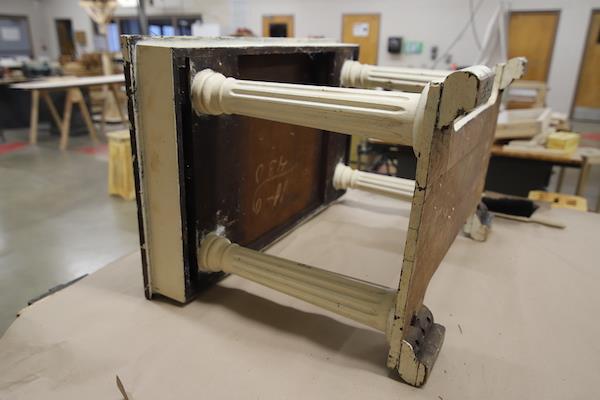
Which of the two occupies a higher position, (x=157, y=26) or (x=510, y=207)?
(x=157, y=26)

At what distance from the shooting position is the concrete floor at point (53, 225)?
2451 millimetres

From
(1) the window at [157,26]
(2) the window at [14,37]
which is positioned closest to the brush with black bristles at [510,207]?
(1) the window at [157,26]

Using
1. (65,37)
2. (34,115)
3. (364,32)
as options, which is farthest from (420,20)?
(65,37)

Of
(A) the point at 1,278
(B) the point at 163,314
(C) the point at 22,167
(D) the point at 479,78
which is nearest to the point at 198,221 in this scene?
(B) the point at 163,314

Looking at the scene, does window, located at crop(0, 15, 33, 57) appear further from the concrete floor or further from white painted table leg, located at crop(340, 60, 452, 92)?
white painted table leg, located at crop(340, 60, 452, 92)

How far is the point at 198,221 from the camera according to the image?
1273mm

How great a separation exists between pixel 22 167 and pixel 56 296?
12.6 ft

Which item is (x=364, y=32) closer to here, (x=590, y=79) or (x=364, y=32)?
(x=364, y=32)

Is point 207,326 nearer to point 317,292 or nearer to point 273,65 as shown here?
point 317,292

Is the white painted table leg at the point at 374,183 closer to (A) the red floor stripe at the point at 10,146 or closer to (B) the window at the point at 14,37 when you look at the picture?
(A) the red floor stripe at the point at 10,146

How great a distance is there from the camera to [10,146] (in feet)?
17.1

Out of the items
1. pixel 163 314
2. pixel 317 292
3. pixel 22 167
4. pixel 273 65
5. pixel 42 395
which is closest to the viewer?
pixel 42 395

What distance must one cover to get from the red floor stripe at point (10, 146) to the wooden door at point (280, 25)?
4.62 metres

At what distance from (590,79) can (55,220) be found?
7147mm
